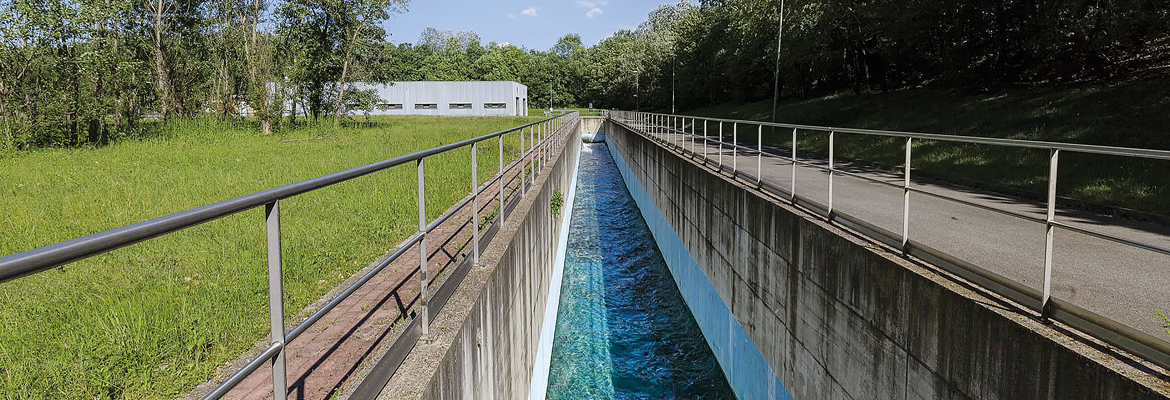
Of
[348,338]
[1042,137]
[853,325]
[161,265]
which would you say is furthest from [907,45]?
[348,338]

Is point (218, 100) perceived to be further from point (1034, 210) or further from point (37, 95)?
point (1034, 210)

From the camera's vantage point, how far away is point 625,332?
12.5 m

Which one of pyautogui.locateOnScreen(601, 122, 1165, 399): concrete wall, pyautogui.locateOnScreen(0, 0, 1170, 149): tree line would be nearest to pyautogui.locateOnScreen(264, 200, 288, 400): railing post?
pyautogui.locateOnScreen(601, 122, 1165, 399): concrete wall

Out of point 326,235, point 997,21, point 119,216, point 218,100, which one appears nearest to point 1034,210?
point 326,235

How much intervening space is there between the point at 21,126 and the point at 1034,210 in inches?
804

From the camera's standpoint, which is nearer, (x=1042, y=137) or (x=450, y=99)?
(x=1042, y=137)

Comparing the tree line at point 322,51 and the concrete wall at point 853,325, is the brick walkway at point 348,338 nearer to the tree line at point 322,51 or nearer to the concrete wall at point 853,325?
the concrete wall at point 853,325

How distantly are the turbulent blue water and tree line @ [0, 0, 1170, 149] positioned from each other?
12471 millimetres

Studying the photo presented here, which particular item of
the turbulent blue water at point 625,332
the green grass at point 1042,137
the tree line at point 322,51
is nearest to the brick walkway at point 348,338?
the turbulent blue water at point 625,332

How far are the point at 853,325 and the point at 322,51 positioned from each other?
3352 centimetres

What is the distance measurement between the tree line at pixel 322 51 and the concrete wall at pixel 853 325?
498 inches

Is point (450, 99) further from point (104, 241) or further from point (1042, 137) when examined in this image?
point (104, 241)

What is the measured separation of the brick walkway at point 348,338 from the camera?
363cm

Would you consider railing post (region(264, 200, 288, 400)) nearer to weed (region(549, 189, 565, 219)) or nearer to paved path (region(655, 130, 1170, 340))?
paved path (region(655, 130, 1170, 340))
